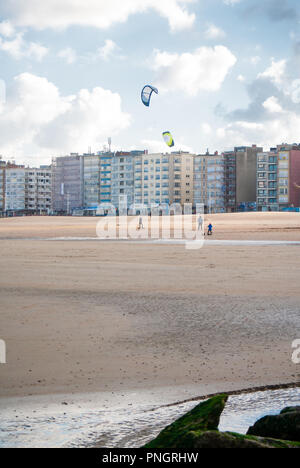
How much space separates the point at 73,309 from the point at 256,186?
130375 mm

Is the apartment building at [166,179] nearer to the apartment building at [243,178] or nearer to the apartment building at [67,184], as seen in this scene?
the apartment building at [243,178]

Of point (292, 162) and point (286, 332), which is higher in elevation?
point (292, 162)

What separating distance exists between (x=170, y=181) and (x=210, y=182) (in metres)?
9.26

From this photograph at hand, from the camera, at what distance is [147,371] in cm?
794

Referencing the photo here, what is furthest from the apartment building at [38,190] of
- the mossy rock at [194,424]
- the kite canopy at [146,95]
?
the mossy rock at [194,424]

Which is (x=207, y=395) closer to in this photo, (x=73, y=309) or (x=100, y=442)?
(x=100, y=442)

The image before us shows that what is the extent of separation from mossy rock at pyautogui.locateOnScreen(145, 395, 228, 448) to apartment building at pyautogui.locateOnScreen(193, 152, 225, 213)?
14029 cm

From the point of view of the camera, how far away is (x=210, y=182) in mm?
146375

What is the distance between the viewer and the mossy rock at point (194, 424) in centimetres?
454

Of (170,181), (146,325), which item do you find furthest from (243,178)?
(146,325)

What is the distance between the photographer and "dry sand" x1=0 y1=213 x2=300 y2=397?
7.75 m
